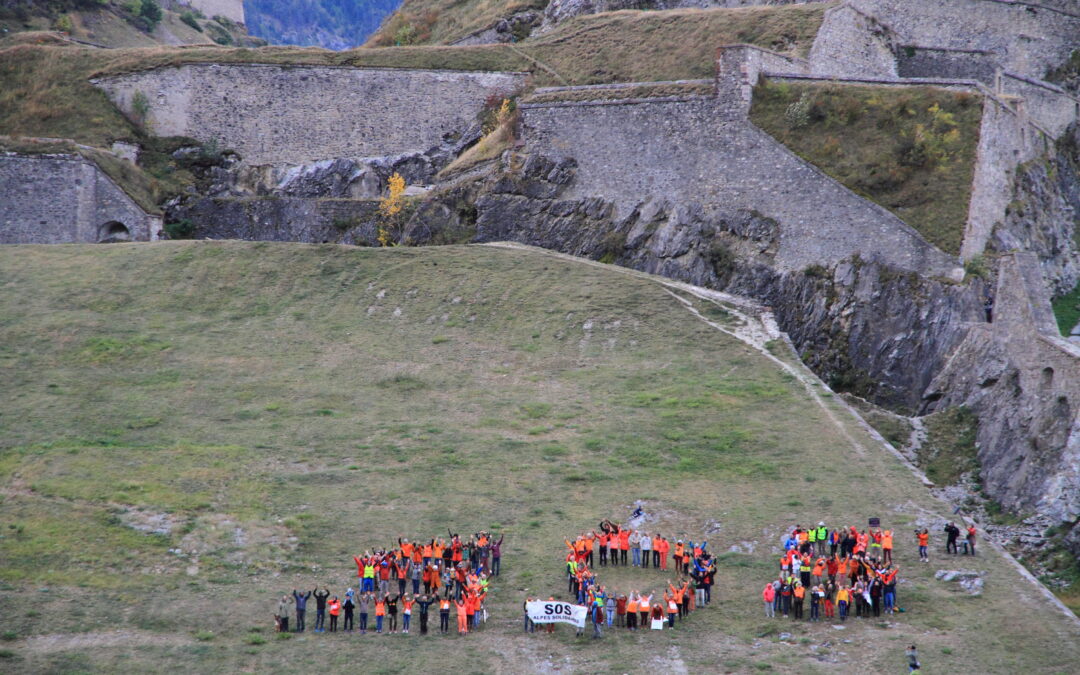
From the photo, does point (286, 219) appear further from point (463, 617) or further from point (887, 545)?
point (887, 545)

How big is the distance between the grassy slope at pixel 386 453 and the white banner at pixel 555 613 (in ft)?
1.63

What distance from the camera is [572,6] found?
80.4 m

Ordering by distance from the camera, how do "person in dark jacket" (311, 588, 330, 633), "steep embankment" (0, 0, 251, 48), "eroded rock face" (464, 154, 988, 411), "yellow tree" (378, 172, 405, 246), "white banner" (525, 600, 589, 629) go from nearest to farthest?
"white banner" (525, 600, 589, 629) → "person in dark jacket" (311, 588, 330, 633) → "eroded rock face" (464, 154, 988, 411) → "yellow tree" (378, 172, 405, 246) → "steep embankment" (0, 0, 251, 48)

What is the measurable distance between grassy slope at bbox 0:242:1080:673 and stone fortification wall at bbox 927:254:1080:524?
4.39m

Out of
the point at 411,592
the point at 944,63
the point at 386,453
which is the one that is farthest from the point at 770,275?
the point at 411,592

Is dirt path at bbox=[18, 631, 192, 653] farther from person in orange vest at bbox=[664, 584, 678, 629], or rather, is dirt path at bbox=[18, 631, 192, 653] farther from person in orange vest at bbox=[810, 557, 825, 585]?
person in orange vest at bbox=[810, 557, 825, 585]

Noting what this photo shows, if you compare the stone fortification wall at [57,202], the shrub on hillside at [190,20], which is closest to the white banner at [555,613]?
the stone fortification wall at [57,202]

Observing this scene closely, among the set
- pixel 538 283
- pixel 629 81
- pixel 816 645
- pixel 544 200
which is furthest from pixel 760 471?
pixel 629 81

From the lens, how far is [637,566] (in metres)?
33.6

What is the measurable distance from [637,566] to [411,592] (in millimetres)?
5983

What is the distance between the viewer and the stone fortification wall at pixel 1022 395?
127 feet

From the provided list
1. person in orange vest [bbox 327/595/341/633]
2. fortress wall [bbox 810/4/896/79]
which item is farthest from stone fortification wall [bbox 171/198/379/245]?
person in orange vest [bbox 327/595/341/633]

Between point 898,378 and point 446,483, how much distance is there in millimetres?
19700

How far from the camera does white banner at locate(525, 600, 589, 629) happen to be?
2956cm
